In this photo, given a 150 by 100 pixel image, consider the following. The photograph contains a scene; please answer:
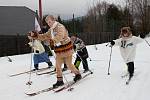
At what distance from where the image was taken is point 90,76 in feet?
34.7

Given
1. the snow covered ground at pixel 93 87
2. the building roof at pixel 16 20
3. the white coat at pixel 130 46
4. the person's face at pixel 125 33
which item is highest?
the building roof at pixel 16 20

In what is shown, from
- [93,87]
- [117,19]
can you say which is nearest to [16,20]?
[117,19]

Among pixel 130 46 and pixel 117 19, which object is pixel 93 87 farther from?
pixel 117 19

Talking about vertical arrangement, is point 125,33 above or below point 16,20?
below

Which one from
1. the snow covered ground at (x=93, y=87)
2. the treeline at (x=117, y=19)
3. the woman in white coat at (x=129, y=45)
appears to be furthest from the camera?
the treeline at (x=117, y=19)

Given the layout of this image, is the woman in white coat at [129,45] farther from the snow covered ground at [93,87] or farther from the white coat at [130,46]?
the snow covered ground at [93,87]

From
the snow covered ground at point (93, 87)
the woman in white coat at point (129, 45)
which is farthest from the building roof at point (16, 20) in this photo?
the woman in white coat at point (129, 45)

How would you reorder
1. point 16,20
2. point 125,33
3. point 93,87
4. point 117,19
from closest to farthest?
point 93,87, point 125,33, point 16,20, point 117,19

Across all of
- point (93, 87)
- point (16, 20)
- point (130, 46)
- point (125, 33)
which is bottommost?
point (93, 87)

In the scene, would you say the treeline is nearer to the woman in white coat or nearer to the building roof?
the building roof

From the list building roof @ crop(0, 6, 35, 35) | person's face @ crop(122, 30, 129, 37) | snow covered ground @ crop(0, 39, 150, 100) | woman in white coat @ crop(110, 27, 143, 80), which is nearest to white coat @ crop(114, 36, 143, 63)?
woman in white coat @ crop(110, 27, 143, 80)

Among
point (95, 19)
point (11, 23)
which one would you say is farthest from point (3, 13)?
point (95, 19)

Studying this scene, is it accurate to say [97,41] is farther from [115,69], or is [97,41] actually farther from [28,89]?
[28,89]

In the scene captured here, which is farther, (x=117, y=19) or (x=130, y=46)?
(x=117, y=19)
